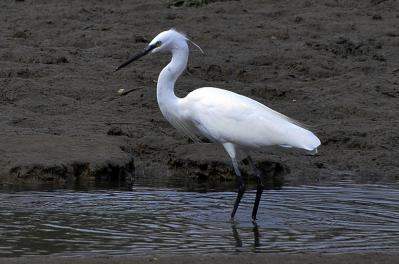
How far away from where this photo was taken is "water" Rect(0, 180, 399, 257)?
6.46 meters

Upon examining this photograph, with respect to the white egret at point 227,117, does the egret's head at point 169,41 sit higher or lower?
higher

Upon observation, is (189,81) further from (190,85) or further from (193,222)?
(193,222)

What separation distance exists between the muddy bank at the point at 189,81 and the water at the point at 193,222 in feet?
1.98

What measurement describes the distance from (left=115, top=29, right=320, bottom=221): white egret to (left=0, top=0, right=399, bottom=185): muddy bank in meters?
0.44

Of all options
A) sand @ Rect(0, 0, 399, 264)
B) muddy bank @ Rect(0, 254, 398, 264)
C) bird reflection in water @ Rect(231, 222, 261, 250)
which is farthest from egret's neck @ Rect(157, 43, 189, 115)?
muddy bank @ Rect(0, 254, 398, 264)

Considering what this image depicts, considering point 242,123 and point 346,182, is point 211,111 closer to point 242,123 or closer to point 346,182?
point 242,123

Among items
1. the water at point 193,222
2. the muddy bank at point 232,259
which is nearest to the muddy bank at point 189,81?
the water at point 193,222

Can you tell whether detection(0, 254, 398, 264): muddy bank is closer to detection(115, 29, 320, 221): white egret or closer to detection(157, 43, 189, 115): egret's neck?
detection(115, 29, 320, 221): white egret

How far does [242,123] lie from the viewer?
314 inches

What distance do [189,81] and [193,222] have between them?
5.01 m

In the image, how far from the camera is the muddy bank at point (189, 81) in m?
9.45

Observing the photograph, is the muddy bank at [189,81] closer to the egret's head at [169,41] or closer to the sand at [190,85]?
the sand at [190,85]

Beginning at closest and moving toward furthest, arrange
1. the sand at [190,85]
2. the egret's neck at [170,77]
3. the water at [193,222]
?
the water at [193,222]
the egret's neck at [170,77]
the sand at [190,85]

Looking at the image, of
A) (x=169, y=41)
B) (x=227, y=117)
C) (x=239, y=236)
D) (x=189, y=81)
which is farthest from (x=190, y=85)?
(x=239, y=236)
